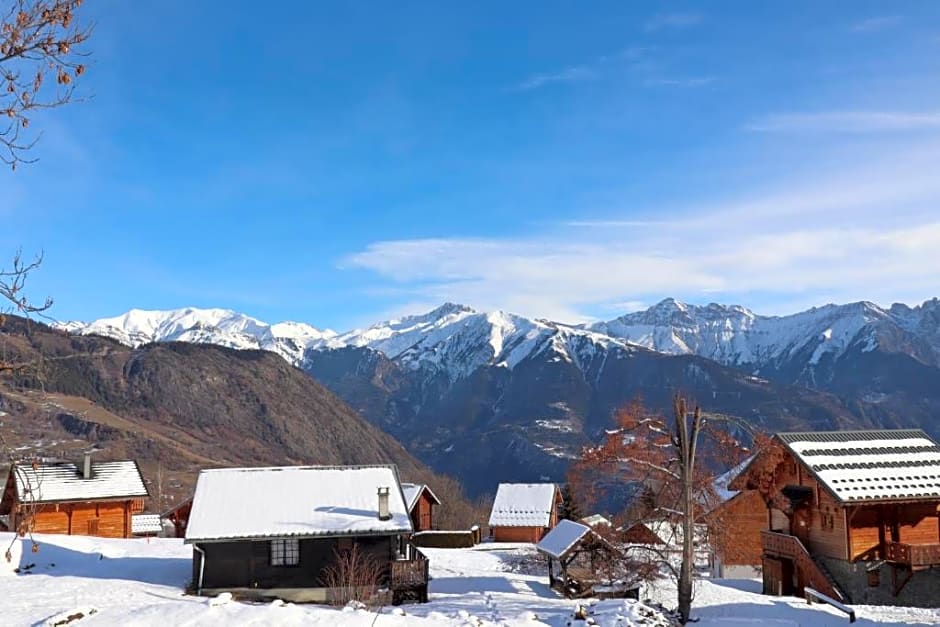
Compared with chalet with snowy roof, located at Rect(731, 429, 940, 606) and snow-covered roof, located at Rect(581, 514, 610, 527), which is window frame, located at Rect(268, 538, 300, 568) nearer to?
snow-covered roof, located at Rect(581, 514, 610, 527)

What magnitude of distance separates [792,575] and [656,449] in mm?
16090

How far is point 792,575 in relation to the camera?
3831cm

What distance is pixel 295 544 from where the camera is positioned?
35406 millimetres

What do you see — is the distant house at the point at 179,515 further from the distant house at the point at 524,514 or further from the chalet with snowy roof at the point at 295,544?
the distant house at the point at 524,514

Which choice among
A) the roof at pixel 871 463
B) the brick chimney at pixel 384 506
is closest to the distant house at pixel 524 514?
the brick chimney at pixel 384 506

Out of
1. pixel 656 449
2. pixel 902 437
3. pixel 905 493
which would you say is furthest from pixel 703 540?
pixel 902 437

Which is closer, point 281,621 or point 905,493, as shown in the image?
point 281,621

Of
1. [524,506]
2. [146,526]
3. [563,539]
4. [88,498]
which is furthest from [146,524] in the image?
[563,539]

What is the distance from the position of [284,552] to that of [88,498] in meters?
27.1

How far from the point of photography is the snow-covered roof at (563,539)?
115ft

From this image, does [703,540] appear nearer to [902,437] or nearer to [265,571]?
[902,437]

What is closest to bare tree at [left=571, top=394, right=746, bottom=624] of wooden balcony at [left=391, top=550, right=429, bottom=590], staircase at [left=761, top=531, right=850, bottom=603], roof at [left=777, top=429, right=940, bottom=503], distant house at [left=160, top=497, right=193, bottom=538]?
roof at [left=777, top=429, right=940, bottom=503]

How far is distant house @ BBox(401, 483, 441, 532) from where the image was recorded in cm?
6662

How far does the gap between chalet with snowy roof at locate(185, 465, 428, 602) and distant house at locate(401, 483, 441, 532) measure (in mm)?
28700
